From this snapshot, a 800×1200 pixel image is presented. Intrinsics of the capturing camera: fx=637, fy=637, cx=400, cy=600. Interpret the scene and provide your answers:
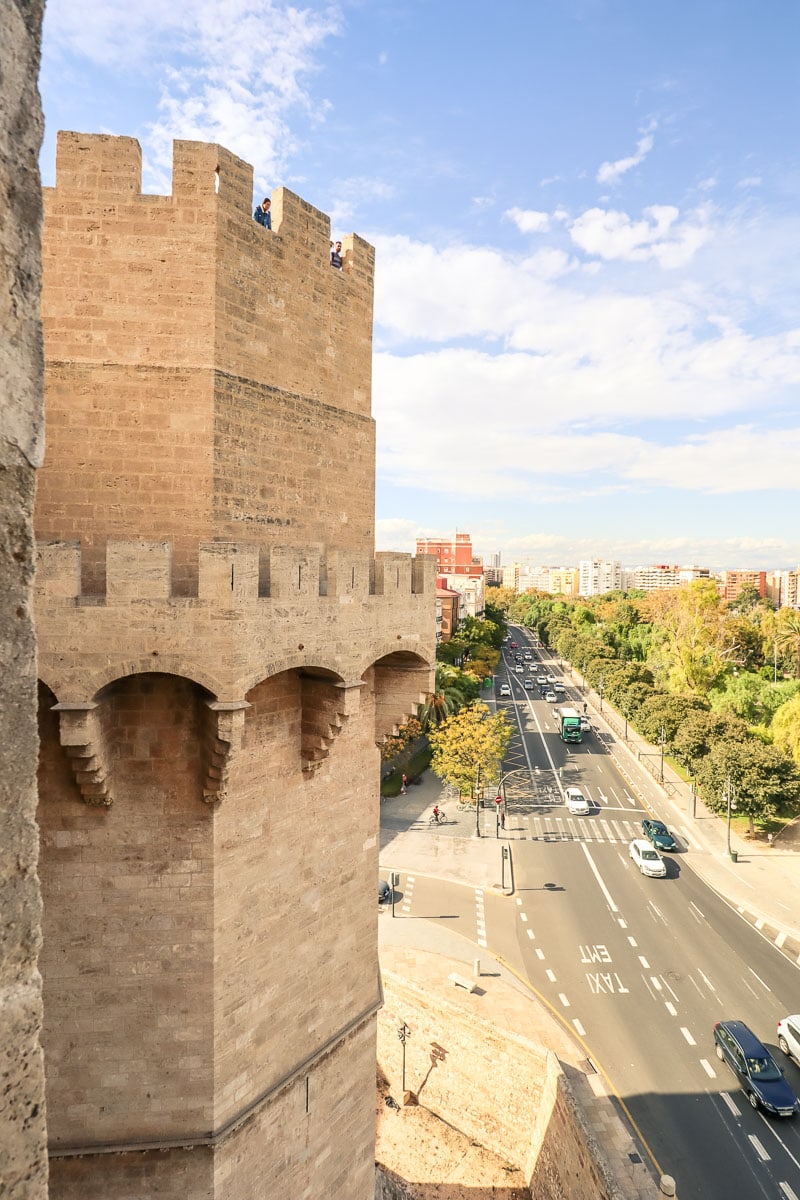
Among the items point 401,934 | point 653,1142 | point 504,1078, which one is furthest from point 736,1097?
point 401,934

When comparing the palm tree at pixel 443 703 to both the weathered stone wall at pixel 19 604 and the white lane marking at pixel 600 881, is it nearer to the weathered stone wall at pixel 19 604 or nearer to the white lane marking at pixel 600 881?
the white lane marking at pixel 600 881

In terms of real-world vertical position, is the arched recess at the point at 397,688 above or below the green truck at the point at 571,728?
above

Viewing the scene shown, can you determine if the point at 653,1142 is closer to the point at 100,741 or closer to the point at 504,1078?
the point at 504,1078

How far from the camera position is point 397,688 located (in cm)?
1045

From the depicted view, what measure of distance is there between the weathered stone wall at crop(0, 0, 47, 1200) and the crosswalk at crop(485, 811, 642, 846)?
1425 inches

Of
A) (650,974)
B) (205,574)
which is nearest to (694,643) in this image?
(650,974)

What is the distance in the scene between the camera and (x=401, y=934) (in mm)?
25172

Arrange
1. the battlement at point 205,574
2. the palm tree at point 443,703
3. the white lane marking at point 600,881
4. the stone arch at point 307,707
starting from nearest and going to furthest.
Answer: the battlement at point 205,574, the stone arch at point 307,707, the white lane marking at point 600,881, the palm tree at point 443,703

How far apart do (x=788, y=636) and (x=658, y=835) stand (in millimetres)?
49781

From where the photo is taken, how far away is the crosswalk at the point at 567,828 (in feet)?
118

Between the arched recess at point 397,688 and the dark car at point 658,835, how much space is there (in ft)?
96.9

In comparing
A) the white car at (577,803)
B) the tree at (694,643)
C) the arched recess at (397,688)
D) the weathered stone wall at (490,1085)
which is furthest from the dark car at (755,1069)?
the tree at (694,643)

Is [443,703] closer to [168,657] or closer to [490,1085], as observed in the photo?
[490,1085]

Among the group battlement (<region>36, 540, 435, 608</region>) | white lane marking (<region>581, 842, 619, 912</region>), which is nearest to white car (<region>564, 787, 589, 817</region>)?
white lane marking (<region>581, 842, 619, 912</region>)
